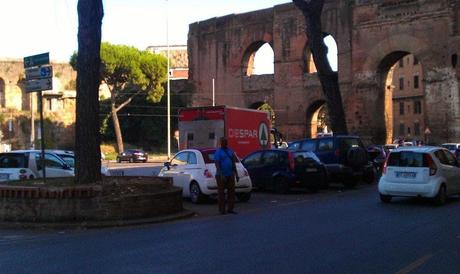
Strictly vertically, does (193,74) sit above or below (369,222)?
above

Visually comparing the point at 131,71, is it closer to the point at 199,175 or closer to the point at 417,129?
the point at 199,175

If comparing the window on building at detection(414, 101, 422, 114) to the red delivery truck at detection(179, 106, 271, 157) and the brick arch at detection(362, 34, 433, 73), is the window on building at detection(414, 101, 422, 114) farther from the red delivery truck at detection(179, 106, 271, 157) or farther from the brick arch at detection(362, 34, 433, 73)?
the red delivery truck at detection(179, 106, 271, 157)

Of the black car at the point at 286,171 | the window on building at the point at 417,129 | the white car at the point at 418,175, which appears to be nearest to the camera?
the white car at the point at 418,175

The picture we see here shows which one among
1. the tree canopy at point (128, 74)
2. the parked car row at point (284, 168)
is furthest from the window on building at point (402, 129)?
the parked car row at point (284, 168)

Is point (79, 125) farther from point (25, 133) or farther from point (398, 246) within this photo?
point (25, 133)

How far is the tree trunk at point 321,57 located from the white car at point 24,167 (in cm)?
1340

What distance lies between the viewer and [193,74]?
55250 millimetres

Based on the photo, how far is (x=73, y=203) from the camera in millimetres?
11688

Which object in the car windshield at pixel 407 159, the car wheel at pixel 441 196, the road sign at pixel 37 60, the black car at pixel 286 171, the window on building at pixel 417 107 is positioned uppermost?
the window on building at pixel 417 107

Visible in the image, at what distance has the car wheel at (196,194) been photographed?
15.7 metres

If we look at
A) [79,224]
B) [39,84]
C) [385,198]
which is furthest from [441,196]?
[39,84]

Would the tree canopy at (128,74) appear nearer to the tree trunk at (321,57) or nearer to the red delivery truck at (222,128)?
the red delivery truck at (222,128)

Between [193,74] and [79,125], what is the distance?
Result: 4259 centimetres

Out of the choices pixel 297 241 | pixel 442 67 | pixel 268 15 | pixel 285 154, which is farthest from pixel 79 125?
pixel 268 15
